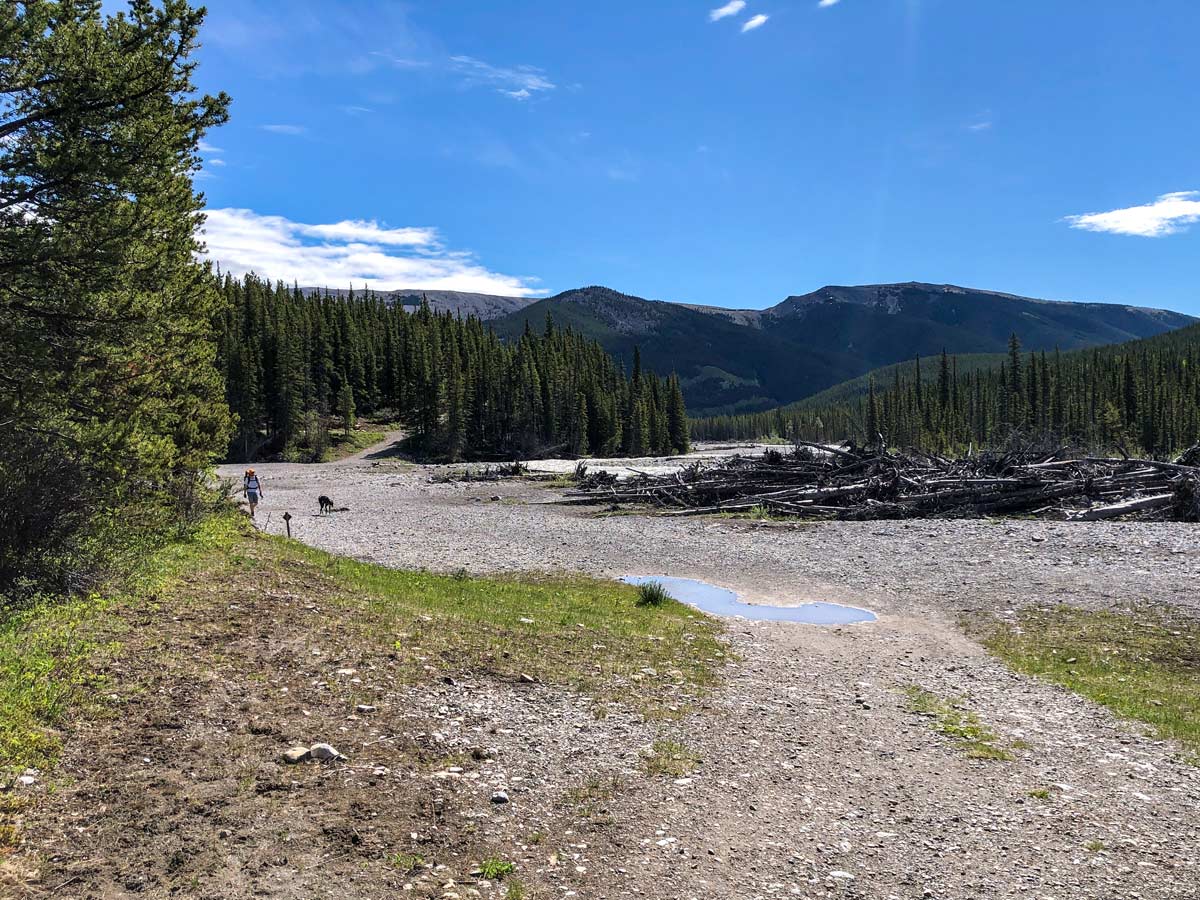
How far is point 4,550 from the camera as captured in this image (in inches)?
413

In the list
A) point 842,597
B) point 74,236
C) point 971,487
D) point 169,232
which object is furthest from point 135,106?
point 971,487

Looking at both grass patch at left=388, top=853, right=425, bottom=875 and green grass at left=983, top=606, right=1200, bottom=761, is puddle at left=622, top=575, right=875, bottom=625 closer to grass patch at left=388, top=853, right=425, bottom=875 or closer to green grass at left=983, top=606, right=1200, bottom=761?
green grass at left=983, top=606, right=1200, bottom=761

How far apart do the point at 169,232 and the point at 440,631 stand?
1162 centimetres

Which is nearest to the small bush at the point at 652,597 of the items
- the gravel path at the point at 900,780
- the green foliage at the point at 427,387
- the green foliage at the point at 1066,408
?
the gravel path at the point at 900,780

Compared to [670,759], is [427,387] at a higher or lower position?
higher

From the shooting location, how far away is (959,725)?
9773mm

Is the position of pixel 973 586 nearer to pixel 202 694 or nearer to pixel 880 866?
pixel 880 866

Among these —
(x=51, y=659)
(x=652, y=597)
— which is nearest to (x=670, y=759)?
(x=51, y=659)

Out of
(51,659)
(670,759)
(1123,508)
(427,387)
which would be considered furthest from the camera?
(427,387)

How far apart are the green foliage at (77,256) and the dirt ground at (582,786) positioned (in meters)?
2.56

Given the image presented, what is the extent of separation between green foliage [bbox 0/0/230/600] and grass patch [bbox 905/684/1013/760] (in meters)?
13.1

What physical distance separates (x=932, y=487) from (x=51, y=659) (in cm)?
3547

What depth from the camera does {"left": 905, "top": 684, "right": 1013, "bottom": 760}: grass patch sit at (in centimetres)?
887

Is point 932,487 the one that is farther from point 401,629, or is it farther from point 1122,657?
point 401,629
